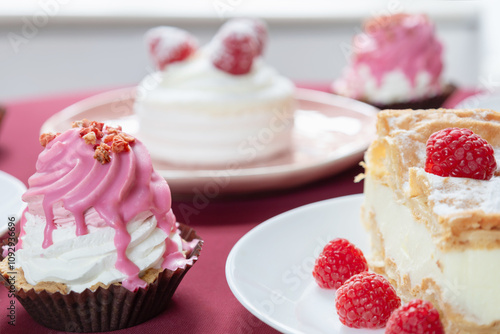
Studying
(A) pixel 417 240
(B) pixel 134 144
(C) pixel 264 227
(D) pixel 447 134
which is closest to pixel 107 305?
(B) pixel 134 144

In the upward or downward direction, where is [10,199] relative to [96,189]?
downward

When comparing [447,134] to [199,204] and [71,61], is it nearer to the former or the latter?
[199,204]

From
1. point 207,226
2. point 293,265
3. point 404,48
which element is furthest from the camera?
point 404,48

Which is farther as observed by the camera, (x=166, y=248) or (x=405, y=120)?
(x=405, y=120)

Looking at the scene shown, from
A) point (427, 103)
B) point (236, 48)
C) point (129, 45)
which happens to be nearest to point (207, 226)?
point (236, 48)

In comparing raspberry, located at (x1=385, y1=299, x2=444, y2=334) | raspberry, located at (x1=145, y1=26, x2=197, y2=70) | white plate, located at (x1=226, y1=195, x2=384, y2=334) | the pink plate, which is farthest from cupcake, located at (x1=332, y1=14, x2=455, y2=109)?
raspberry, located at (x1=385, y1=299, x2=444, y2=334)

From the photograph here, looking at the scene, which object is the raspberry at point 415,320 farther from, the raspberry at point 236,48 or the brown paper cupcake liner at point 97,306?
the raspberry at point 236,48

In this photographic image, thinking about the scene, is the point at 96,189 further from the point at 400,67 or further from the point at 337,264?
the point at 400,67
